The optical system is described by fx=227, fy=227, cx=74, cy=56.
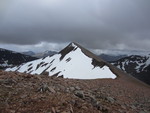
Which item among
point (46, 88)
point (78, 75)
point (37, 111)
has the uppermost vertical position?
point (78, 75)

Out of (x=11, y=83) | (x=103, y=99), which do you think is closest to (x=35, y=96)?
(x=11, y=83)

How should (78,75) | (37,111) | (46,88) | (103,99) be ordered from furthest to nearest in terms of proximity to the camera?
(78,75), (103,99), (46,88), (37,111)

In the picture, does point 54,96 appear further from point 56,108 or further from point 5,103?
point 5,103

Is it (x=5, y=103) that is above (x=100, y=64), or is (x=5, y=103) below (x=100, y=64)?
below

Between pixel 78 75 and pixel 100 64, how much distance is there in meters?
8.15

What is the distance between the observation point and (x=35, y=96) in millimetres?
12594

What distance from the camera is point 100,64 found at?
69875mm

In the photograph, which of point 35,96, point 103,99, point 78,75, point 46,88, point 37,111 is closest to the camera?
point 37,111

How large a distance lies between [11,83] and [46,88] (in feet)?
7.94

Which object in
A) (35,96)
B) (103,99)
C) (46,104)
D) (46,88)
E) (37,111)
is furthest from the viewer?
(103,99)

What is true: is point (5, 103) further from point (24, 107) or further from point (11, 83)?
point (11, 83)

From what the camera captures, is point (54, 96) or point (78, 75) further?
point (78, 75)

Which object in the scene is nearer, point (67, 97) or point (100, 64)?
point (67, 97)

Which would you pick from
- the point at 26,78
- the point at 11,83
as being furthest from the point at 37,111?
the point at 26,78
